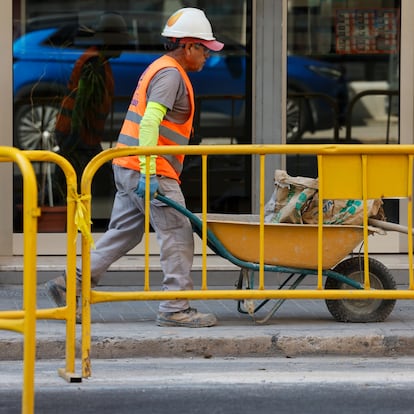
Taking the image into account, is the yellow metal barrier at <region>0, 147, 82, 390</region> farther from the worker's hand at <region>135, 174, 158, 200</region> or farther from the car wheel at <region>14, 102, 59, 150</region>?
the car wheel at <region>14, 102, 59, 150</region>

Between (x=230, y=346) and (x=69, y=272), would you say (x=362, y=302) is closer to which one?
(x=230, y=346)

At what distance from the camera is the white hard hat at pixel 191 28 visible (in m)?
8.15

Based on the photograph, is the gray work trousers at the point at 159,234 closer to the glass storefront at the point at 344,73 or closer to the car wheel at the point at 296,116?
the glass storefront at the point at 344,73

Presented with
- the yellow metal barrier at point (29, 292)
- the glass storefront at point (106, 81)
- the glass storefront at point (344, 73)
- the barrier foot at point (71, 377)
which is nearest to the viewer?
the yellow metal barrier at point (29, 292)

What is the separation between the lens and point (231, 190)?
10906 millimetres

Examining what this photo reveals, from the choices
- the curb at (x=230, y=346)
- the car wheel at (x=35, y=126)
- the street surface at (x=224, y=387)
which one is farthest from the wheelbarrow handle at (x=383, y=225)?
the car wheel at (x=35, y=126)

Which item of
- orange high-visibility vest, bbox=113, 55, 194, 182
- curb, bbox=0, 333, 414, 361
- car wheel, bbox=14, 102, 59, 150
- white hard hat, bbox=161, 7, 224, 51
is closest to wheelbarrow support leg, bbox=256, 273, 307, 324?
curb, bbox=0, 333, 414, 361

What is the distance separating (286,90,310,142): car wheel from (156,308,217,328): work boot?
9.54ft

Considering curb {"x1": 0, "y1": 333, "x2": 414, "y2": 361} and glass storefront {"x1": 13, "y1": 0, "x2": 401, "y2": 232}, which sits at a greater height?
glass storefront {"x1": 13, "y1": 0, "x2": 401, "y2": 232}

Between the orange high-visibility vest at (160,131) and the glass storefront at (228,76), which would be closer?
the orange high-visibility vest at (160,131)

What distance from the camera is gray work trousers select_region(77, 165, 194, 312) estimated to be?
8.17 metres

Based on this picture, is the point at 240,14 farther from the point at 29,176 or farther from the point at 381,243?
the point at 29,176

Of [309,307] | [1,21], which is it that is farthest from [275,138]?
[1,21]

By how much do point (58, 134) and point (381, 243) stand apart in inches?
112
